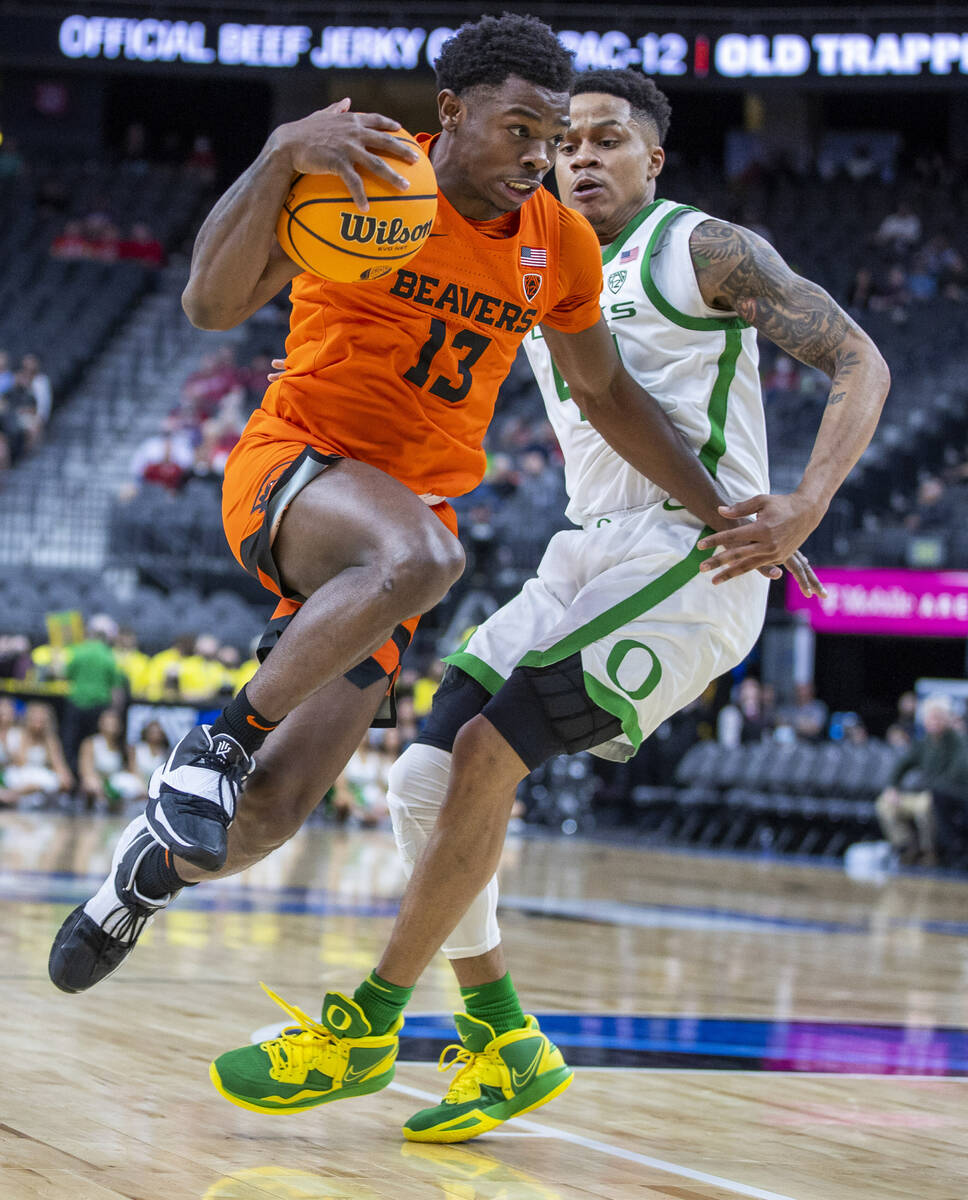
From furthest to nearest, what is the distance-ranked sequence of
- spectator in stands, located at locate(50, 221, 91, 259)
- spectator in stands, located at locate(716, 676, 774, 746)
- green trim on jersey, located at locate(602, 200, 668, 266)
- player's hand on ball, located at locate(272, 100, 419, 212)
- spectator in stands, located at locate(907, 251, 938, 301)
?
spectator in stands, located at locate(50, 221, 91, 259)
spectator in stands, located at locate(907, 251, 938, 301)
spectator in stands, located at locate(716, 676, 774, 746)
green trim on jersey, located at locate(602, 200, 668, 266)
player's hand on ball, located at locate(272, 100, 419, 212)

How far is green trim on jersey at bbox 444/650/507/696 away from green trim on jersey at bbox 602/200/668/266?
1072mm

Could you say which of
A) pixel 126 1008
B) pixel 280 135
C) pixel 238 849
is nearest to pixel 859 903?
pixel 126 1008

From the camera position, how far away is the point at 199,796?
3010mm

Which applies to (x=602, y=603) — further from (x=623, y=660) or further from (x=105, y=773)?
(x=105, y=773)

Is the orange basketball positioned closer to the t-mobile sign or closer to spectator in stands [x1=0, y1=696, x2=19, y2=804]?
→ spectator in stands [x1=0, y1=696, x2=19, y2=804]

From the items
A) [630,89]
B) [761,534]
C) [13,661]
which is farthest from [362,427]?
[13,661]

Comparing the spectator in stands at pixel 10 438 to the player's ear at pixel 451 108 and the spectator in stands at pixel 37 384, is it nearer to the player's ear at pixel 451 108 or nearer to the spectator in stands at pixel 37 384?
the spectator in stands at pixel 37 384

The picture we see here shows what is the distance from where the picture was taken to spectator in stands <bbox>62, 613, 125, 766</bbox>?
14422 mm

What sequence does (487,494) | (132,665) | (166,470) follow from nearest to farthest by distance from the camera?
(132,665)
(487,494)
(166,470)

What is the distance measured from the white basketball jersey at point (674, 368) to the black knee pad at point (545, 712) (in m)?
0.57

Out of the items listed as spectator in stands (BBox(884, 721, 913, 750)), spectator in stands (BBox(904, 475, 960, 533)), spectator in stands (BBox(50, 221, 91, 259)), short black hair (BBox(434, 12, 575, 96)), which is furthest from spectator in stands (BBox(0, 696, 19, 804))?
short black hair (BBox(434, 12, 575, 96))

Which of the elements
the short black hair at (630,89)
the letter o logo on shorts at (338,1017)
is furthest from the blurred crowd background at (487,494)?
the letter o logo on shorts at (338,1017)

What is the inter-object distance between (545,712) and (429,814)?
374 millimetres

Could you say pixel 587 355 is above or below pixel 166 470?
below
